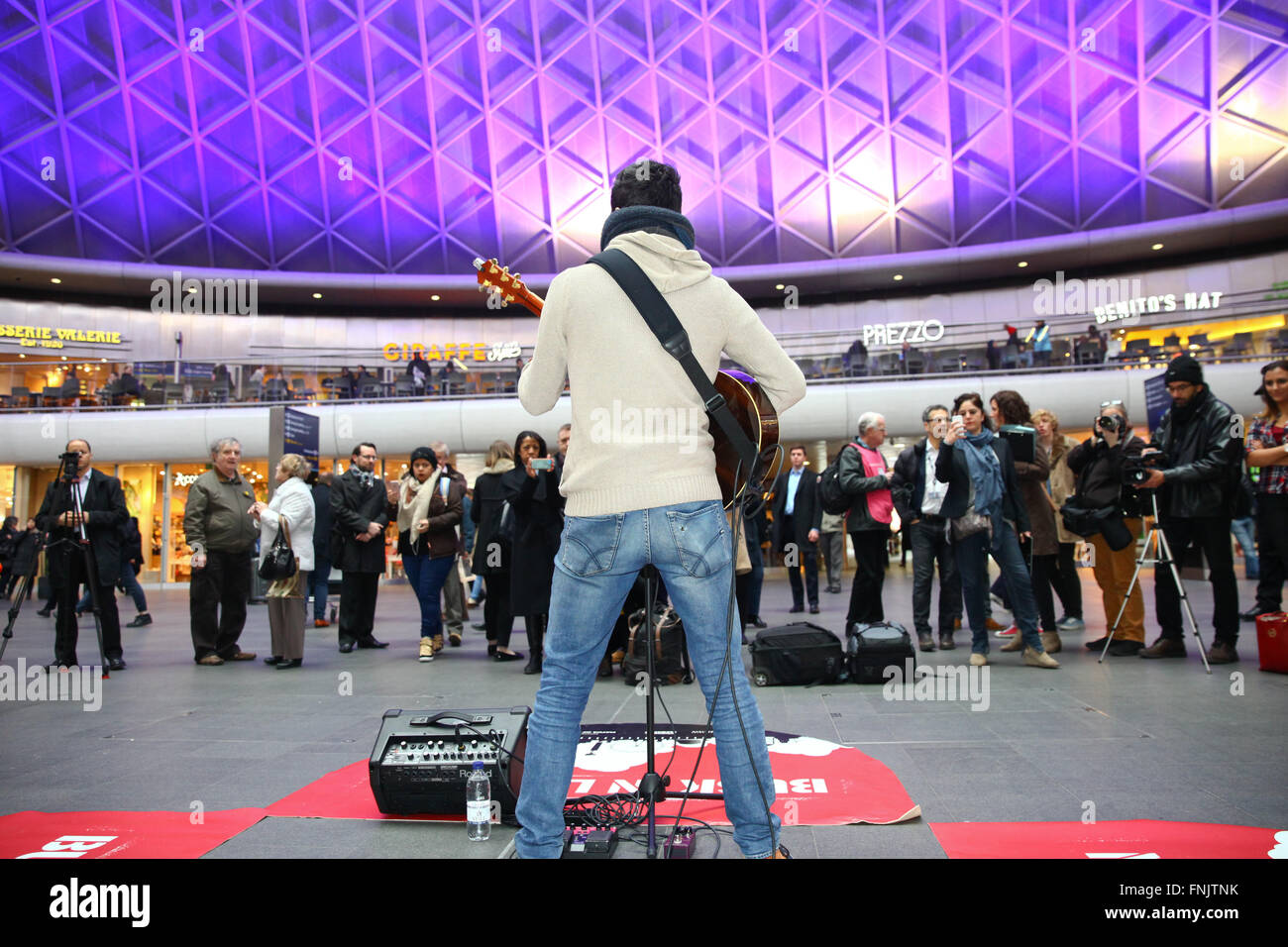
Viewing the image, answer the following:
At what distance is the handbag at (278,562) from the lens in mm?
7383

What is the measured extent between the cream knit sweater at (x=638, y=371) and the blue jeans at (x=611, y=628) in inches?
3.3

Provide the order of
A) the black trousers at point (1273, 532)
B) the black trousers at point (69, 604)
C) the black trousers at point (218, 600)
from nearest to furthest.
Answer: the black trousers at point (1273, 532) < the black trousers at point (69, 604) < the black trousers at point (218, 600)

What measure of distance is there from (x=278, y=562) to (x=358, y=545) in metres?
1.10

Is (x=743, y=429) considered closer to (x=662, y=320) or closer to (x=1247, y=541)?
(x=662, y=320)

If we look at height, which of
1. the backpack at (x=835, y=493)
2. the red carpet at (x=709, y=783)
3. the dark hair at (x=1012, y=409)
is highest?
the dark hair at (x=1012, y=409)

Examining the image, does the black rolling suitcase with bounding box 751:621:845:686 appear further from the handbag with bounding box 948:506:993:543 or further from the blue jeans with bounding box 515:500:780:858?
the blue jeans with bounding box 515:500:780:858

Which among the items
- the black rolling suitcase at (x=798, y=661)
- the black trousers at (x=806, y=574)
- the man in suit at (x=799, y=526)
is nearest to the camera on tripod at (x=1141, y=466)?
the black rolling suitcase at (x=798, y=661)

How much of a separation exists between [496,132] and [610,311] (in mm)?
35425

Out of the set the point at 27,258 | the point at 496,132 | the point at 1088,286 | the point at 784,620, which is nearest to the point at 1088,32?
the point at 1088,286

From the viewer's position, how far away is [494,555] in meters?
7.59

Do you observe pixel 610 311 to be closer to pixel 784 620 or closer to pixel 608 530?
pixel 608 530

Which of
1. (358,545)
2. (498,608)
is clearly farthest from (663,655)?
(358,545)

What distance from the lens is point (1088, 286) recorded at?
30516 millimetres

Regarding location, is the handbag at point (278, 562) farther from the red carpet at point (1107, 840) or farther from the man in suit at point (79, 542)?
the red carpet at point (1107, 840)
